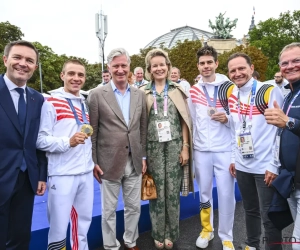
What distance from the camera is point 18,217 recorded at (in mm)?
2193

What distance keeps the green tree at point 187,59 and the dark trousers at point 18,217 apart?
25907 mm

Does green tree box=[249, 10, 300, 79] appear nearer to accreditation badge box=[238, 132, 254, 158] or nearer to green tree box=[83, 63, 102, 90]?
green tree box=[83, 63, 102, 90]

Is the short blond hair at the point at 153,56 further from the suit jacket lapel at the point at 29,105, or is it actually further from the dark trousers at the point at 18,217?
the dark trousers at the point at 18,217

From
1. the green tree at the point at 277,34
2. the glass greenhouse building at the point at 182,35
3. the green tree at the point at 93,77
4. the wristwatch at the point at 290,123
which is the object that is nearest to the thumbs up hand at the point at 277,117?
the wristwatch at the point at 290,123

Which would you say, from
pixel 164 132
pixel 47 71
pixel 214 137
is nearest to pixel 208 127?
pixel 214 137

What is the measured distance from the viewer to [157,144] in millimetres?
3111

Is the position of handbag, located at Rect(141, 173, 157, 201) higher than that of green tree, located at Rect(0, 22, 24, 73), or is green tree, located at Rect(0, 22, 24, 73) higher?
green tree, located at Rect(0, 22, 24, 73)

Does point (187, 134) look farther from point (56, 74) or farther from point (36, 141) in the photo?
point (56, 74)

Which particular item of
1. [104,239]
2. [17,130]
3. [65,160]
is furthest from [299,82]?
[104,239]

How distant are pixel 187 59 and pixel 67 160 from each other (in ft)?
87.0

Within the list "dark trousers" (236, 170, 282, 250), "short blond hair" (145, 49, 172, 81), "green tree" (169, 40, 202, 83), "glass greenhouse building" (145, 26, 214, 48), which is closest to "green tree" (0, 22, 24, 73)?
"green tree" (169, 40, 202, 83)

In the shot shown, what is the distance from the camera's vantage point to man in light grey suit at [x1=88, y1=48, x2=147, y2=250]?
2.91m

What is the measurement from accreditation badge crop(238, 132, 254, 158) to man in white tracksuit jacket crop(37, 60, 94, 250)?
57.3 inches

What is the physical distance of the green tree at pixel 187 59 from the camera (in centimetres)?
2734
